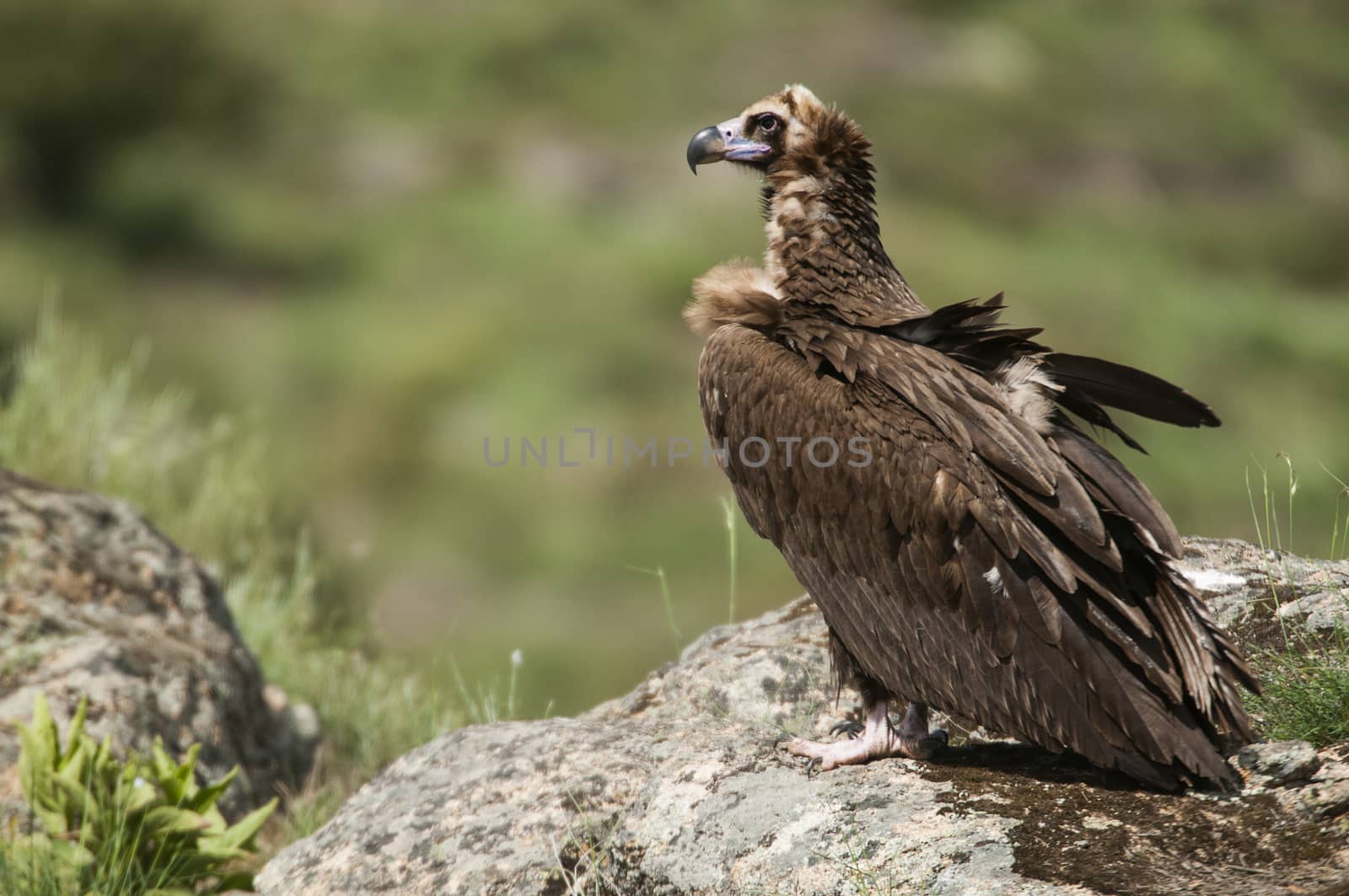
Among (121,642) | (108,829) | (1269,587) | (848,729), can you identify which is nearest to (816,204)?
(848,729)

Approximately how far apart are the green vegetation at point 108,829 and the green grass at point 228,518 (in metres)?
1.59

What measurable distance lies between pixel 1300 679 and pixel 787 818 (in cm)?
139

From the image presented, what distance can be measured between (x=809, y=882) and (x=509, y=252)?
110ft

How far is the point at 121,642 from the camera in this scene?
5.15m

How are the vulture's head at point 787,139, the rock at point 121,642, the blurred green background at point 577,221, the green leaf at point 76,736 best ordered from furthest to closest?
the blurred green background at point 577,221
the rock at point 121,642
the vulture's head at point 787,139
the green leaf at point 76,736

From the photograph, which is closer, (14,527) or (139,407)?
(14,527)

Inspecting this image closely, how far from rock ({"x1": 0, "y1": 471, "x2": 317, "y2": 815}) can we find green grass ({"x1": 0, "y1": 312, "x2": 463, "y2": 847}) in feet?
1.73

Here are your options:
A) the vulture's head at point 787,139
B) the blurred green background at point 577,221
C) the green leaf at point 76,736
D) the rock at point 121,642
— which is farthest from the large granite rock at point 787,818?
the blurred green background at point 577,221

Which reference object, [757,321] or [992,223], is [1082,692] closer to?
[757,321]

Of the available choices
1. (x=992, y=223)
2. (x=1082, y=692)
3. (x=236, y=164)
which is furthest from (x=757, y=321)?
(x=236, y=164)

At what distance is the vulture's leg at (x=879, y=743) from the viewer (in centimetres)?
357

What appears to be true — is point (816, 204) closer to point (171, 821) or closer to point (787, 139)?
point (787, 139)

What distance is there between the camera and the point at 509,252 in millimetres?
35656

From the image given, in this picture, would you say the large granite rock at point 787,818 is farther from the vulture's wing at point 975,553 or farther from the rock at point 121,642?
the rock at point 121,642
